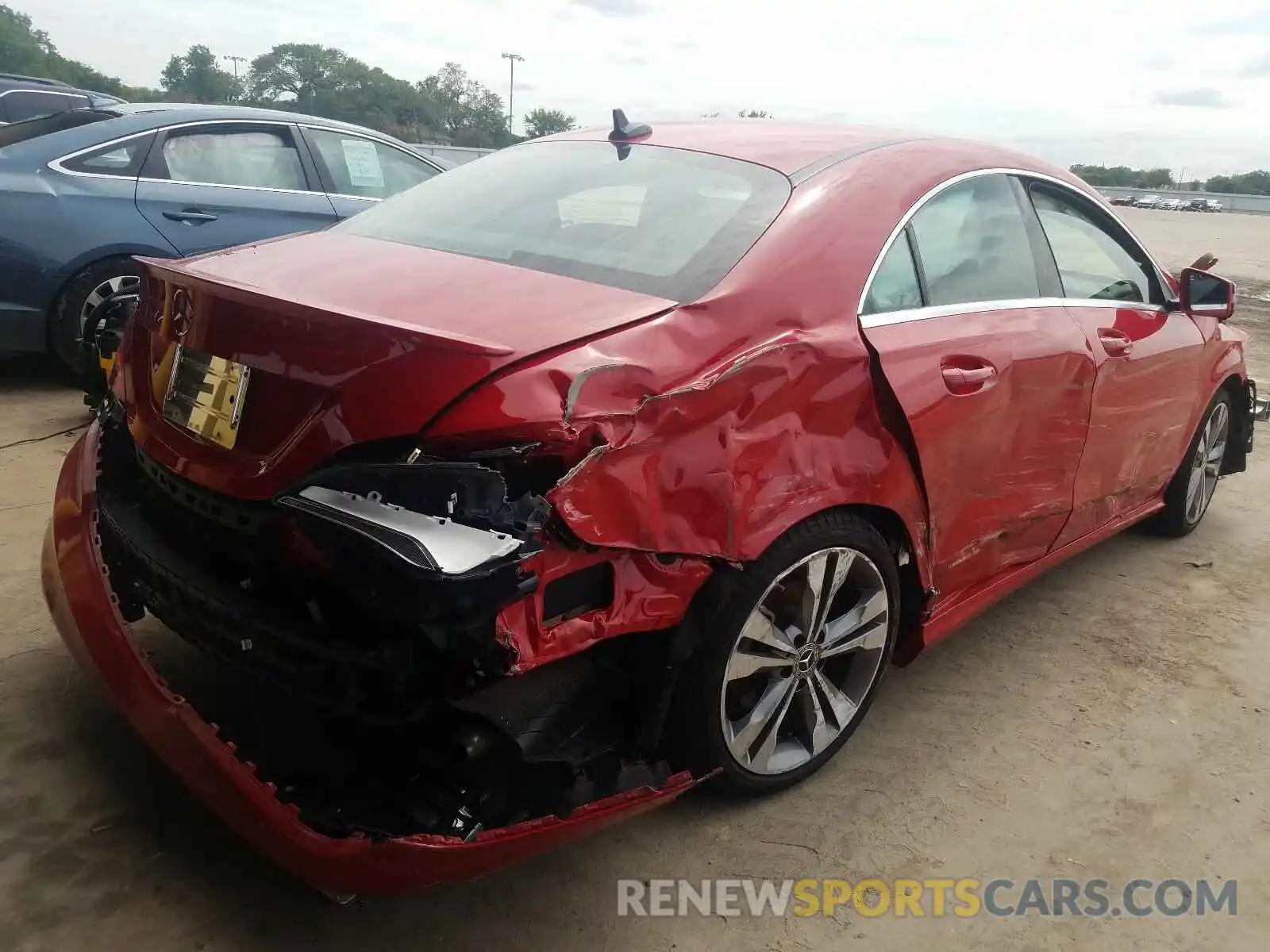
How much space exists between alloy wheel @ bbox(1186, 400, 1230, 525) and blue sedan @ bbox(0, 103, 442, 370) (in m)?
4.58

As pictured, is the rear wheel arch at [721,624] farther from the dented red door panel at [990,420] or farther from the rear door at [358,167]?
the rear door at [358,167]

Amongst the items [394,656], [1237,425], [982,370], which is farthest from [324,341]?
[1237,425]

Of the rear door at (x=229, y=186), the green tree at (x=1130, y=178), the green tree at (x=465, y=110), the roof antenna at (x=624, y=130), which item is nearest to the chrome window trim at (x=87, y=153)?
the rear door at (x=229, y=186)

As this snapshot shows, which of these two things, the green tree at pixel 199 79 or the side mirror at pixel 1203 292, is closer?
the side mirror at pixel 1203 292

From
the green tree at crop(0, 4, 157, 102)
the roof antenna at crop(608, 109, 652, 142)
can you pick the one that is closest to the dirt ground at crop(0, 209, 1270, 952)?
the roof antenna at crop(608, 109, 652, 142)

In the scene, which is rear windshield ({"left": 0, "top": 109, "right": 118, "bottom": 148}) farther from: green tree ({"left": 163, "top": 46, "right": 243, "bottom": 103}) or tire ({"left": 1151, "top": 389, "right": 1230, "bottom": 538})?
green tree ({"left": 163, "top": 46, "right": 243, "bottom": 103})

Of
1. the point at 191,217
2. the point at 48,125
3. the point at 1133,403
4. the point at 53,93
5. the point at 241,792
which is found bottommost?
the point at 241,792

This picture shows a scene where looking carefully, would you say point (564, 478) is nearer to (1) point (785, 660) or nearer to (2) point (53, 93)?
(1) point (785, 660)

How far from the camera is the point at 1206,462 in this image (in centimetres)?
423

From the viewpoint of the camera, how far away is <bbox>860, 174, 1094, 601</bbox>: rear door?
7.54ft

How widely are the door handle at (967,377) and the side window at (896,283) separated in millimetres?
180

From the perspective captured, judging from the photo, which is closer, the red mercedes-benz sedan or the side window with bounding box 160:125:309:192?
the red mercedes-benz sedan

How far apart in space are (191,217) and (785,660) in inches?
171

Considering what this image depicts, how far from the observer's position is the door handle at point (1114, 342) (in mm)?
2971
